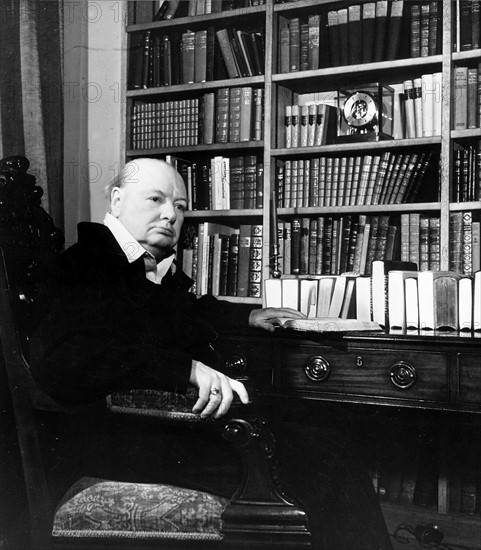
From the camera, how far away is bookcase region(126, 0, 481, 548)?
2203 mm

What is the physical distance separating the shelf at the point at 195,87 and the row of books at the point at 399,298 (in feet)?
2.88

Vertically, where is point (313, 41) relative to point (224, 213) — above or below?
above

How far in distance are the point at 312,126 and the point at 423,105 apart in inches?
16.1

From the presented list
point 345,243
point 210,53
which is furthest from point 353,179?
point 210,53

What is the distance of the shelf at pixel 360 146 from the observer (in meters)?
2.24

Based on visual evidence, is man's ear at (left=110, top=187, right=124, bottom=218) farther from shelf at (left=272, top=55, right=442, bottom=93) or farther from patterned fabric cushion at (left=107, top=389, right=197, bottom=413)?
shelf at (left=272, top=55, right=442, bottom=93)

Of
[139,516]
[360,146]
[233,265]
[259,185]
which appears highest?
[360,146]

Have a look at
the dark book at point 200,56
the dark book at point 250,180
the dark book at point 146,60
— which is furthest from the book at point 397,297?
the dark book at point 146,60

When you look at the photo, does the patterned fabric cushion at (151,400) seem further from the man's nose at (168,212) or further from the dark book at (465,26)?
the dark book at (465,26)

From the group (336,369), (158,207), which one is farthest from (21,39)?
(336,369)

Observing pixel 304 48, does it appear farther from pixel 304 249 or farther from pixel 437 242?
pixel 437 242

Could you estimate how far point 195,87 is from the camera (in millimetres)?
2578

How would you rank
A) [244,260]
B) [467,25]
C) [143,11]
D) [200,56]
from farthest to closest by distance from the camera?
1. [143,11]
2. [200,56]
3. [244,260]
4. [467,25]

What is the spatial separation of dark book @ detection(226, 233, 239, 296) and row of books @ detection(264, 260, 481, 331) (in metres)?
0.45
